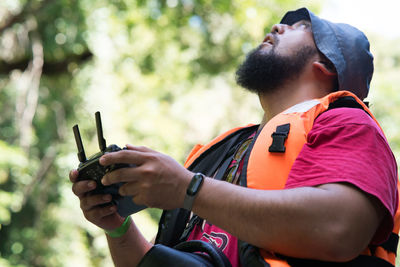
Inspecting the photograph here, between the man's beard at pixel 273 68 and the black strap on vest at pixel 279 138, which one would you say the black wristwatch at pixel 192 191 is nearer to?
the black strap on vest at pixel 279 138

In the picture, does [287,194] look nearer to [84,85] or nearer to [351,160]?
[351,160]

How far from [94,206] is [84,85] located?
30.5ft

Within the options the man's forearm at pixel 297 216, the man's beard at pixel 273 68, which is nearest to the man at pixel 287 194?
the man's forearm at pixel 297 216

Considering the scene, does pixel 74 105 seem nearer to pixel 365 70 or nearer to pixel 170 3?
pixel 170 3

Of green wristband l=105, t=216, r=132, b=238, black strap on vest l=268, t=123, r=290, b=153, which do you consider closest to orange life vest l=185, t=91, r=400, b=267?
black strap on vest l=268, t=123, r=290, b=153

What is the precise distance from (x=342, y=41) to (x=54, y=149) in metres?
9.23

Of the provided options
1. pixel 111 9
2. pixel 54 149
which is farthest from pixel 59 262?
pixel 111 9

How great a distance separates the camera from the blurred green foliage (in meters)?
7.95

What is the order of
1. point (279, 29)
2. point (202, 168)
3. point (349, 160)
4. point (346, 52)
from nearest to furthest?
point (349, 160) < point (202, 168) < point (346, 52) < point (279, 29)

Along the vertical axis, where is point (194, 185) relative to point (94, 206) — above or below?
above

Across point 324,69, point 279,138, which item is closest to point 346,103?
point 279,138

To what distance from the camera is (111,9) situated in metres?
8.61

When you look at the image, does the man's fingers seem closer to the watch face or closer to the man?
the man

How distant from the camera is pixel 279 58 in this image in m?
2.25
